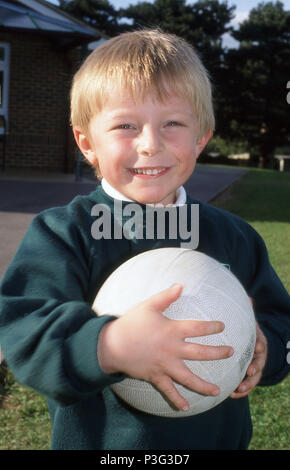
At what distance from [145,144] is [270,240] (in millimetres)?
8023

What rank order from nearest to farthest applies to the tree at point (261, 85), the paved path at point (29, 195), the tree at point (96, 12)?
the paved path at point (29, 195), the tree at point (261, 85), the tree at point (96, 12)

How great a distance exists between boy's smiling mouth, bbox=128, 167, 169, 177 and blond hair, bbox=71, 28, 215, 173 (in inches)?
9.6

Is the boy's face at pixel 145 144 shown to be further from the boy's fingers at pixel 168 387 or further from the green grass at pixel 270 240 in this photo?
the green grass at pixel 270 240

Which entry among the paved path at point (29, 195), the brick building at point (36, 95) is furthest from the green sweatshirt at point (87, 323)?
the brick building at point (36, 95)

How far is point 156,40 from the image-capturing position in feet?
7.55

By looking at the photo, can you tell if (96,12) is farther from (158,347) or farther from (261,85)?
(158,347)

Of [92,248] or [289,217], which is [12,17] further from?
[92,248]

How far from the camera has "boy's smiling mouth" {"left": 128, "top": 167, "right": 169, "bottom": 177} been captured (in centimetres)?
211

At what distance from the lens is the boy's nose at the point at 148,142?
203cm

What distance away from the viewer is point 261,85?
51500 mm

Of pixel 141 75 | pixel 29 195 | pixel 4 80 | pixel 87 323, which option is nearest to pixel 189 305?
pixel 87 323

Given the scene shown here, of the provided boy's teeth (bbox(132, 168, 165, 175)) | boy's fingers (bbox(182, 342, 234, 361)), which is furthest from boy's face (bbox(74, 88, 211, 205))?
boy's fingers (bbox(182, 342, 234, 361))

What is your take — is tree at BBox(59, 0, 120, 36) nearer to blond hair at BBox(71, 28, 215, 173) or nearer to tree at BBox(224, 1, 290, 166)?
tree at BBox(224, 1, 290, 166)

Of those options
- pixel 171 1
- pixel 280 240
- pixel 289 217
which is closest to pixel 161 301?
pixel 280 240
